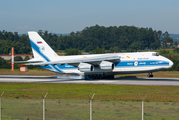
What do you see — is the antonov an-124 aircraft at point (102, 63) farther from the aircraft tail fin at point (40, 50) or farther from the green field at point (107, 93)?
the green field at point (107, 93)

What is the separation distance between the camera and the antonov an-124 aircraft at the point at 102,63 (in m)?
35.0

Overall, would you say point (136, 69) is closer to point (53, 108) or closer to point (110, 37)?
point (53, 108)

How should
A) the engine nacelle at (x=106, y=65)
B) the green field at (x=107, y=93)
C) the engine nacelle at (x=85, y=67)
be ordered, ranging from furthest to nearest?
the engine nacelle at (x=85, y=67), the engine nacelle at (x=106, y=65), the green field at (x=107, y=93)

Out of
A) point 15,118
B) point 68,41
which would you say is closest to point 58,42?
point 68,41

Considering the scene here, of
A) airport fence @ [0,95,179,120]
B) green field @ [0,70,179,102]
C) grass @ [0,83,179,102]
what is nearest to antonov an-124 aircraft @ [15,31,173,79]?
green field @ [0,70,179,102]

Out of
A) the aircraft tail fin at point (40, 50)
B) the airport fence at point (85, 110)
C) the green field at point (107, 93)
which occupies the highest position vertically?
the aircraft tail fin at point (40, 50)

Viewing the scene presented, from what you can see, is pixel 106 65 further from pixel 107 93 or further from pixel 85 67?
pixel 107 93

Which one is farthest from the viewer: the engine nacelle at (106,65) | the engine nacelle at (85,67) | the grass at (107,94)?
the engine nacelle at (85,67)

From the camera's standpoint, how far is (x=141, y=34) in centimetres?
19250

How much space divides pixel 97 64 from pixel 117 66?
3041 millimetres

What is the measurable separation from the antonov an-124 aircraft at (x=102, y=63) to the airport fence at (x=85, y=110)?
74.6ft

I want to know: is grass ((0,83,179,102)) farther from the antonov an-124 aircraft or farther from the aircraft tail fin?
the aircraft tail fin

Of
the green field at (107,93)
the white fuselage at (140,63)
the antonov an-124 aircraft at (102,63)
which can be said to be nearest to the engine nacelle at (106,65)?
the antonov an-124 aircraft at (102,63)

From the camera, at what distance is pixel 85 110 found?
37.6ft
